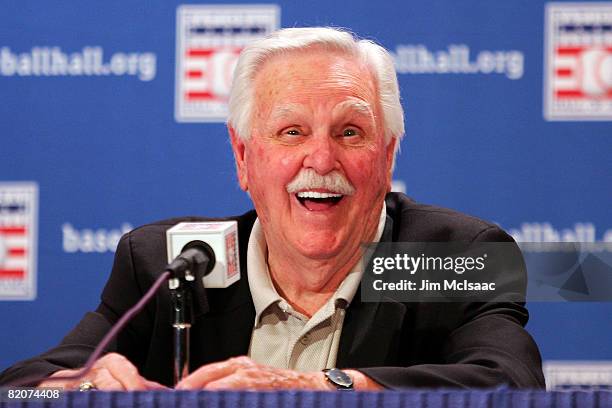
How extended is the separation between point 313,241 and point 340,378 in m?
0.55

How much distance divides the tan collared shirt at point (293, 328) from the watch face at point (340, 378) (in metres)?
0.49

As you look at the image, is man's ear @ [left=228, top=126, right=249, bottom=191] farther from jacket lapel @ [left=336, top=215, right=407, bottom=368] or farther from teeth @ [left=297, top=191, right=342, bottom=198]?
jacket lapel @ [left=336, top=215, right=407, bottom=368]

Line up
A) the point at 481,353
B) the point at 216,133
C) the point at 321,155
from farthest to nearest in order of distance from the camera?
the point at 216,133, the point at 321,155, the point at 481,353

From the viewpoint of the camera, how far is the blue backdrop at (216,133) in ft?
9.66

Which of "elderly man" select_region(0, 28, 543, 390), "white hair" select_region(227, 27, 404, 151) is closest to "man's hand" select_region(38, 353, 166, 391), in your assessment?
"elderly man" select_region(0, 28, 543, 390)

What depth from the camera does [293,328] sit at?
6.60ft

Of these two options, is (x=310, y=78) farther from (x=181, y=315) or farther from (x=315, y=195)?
(x=181, y=315)

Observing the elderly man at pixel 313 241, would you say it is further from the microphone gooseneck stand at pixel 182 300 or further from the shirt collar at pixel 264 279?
the microphone gooseneck stand at pixel 182 300

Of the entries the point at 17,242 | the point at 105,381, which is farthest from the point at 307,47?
the point at 17,242

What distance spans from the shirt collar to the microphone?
38 centimetres

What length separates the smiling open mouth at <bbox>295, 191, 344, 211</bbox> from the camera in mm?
1957

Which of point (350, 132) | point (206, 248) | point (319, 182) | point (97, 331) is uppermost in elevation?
point (350, 132)

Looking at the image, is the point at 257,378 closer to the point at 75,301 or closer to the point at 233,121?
the point at 233,121

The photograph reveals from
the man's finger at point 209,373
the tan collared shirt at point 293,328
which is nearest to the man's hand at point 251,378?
the man's finger at point 209,373
